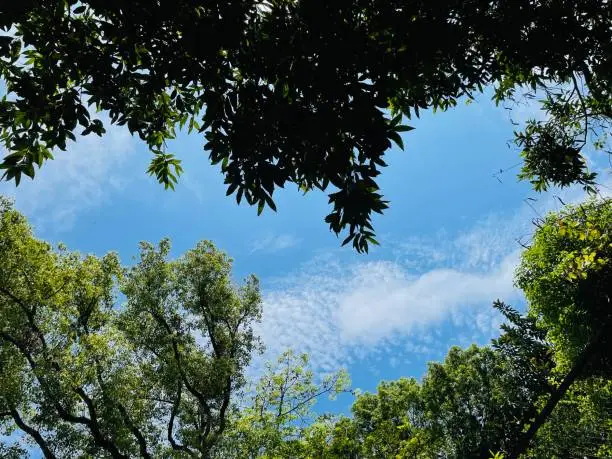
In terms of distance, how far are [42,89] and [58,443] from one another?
17.2 m

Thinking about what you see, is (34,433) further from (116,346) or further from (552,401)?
(552,401)

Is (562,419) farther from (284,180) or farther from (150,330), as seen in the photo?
(150,330)

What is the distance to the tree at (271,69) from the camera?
406cm

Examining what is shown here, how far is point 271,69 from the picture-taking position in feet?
14.4

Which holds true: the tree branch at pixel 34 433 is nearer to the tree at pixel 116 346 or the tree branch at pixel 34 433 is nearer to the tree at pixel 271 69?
the tree at pixel 116 346

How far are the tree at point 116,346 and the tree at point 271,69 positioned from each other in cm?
1489

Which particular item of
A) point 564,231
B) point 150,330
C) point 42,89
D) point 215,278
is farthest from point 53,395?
point 564,231

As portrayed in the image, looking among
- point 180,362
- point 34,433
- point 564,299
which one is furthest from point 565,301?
point 34,433

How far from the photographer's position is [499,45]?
18.0ft

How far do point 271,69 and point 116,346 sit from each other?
692 inches

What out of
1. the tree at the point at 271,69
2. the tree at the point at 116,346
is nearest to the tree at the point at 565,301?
the tree at the point at 271,69

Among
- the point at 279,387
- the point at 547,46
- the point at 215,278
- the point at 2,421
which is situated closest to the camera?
the point at 547,46

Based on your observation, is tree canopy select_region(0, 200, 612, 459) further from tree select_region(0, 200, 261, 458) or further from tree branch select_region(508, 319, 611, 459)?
tree branch select_region(508, 319, 611, 459)

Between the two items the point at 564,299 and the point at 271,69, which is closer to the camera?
the point at 271,69
